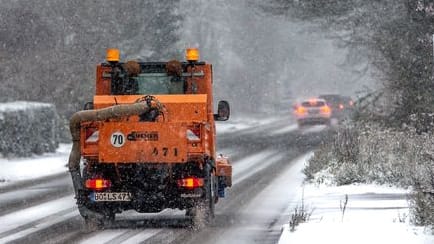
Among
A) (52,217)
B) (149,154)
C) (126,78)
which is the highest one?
(126,78)

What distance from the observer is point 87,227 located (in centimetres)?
1277

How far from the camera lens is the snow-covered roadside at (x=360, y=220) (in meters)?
9.90

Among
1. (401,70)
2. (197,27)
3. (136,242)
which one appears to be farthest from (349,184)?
(197,27)

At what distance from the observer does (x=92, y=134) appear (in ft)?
40.2

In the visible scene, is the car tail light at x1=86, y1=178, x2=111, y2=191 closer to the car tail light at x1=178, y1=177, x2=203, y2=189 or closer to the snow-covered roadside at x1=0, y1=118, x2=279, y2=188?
the car tail light at x1=178, y1=177, x2=203, y2=189

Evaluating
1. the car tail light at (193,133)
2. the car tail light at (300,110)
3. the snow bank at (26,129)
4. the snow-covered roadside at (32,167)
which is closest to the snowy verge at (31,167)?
the snow-covered roadside at (32,167)

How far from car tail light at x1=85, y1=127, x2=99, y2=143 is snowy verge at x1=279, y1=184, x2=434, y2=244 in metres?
2.94

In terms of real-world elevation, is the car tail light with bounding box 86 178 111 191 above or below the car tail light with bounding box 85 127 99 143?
below

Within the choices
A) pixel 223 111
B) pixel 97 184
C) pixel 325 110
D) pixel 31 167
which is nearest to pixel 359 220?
pixel 223 111

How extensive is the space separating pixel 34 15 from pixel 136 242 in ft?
83.5

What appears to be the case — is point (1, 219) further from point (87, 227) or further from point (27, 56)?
point (27, 56)

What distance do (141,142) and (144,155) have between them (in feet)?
0.62

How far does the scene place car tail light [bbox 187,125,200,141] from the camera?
12073 millimetres

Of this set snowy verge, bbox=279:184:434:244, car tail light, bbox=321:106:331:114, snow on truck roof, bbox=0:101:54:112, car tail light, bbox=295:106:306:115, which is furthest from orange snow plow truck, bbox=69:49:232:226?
car tail light, bbox=295:106:306:115
